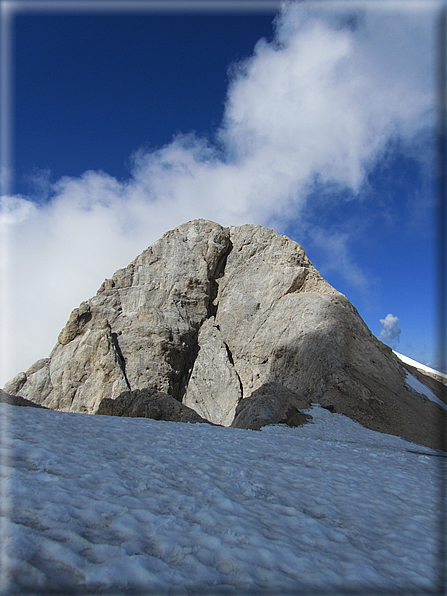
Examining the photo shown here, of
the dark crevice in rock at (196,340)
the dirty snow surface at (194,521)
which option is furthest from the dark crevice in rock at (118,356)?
the dirty snow surface at (194,521)

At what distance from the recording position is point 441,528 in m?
3.57

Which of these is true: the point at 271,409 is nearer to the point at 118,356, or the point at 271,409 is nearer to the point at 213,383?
the point at 213,383

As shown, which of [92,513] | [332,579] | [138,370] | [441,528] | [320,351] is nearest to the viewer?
[332,579]

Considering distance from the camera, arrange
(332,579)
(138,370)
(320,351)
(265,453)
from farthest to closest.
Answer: (138,370), (320,351), (265,453), (332,579)

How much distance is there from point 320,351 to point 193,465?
20.6 metres

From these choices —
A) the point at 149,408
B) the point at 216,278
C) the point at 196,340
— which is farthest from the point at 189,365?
the point at 149,408

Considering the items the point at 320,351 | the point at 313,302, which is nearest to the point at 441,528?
the point at 320,351

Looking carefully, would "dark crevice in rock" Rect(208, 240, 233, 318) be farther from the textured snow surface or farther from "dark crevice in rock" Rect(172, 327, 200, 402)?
the textured snow surface

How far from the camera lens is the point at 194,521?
294 cm

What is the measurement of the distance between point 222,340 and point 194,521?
111ft

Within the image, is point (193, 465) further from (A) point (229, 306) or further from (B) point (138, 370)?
(A) point (229, 306)

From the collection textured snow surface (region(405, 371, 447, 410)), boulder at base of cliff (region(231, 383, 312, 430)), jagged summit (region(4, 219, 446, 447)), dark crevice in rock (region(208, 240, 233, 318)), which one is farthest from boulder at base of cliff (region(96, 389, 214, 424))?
dark crevice in rock (region(208, 240, 233, 318))

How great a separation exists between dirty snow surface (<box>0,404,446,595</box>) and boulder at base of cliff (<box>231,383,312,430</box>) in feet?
26.0

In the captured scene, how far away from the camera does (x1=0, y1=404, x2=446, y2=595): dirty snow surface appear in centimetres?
209
